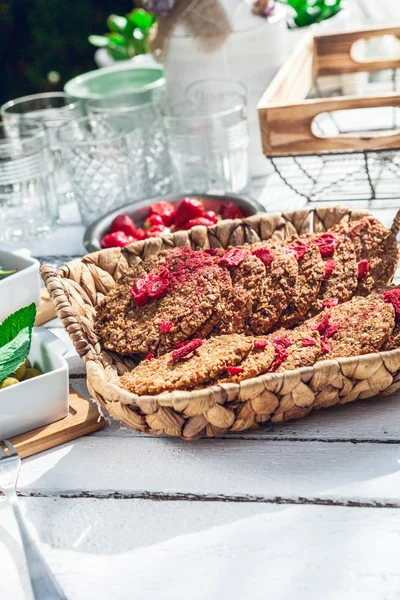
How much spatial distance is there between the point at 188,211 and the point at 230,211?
0.33 ft

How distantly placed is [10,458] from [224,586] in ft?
1.29

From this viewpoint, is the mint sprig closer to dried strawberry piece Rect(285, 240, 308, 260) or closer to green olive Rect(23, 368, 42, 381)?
green olive Rect(23, 368, 42, 381)

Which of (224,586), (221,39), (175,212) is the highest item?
(221,39)

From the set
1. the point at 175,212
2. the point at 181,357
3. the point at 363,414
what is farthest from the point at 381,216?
the point at 181,357

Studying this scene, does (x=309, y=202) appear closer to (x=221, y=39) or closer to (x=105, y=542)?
(x=221, y=39)

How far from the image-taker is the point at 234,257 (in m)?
1.27

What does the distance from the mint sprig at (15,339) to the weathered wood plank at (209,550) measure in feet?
0.75

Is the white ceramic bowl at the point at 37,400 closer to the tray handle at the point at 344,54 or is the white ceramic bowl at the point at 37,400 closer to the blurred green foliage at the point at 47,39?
the tray handle at the point at 344,54

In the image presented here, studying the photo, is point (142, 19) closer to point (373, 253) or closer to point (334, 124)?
point (334, 124)

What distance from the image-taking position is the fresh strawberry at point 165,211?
5.94ft

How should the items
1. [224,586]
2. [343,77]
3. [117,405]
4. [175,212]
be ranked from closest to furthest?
[224,586] → [117,405] → [175,212] → [343,77]

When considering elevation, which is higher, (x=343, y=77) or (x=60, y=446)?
(x=343, y=77)

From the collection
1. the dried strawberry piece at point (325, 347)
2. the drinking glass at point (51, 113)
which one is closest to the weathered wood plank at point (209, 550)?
the dried strawberry piece at point (325, 347)

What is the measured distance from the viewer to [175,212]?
1.82 metres
